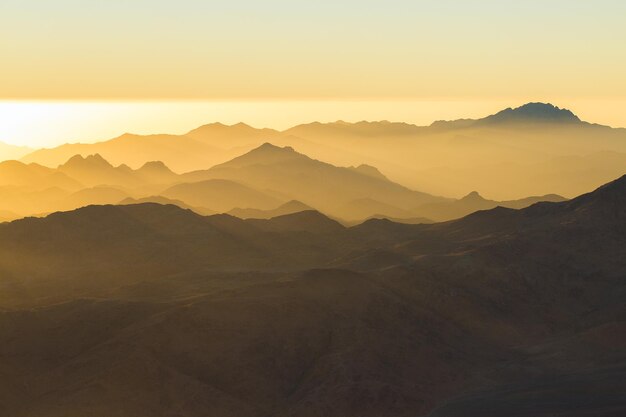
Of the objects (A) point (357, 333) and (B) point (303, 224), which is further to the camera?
(B) point (303, 224)

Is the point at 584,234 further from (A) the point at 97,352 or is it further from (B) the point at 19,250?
(B) the point at 19,250

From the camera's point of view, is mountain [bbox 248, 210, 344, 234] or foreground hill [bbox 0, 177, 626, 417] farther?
mountain [bbox 248, 210, 344, 234]

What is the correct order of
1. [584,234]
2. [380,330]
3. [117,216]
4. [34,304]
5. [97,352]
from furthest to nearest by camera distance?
[117,216], [584,234], [34,304], [380,330], [97,352]

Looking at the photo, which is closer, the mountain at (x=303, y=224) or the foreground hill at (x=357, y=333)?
the foreground hill at (x=357, y=333)

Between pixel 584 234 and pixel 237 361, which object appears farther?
pixel 584 234

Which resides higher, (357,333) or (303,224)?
(303,224)

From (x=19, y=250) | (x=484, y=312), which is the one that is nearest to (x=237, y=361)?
(x=484, y=312)

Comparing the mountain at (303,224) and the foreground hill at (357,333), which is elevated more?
the mountain at (303,224)

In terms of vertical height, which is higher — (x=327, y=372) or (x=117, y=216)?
(x=117, y=216)
